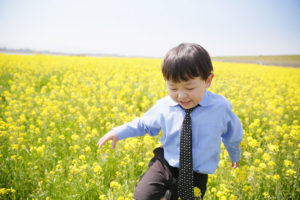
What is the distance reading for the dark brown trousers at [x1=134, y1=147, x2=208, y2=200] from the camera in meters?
1.43

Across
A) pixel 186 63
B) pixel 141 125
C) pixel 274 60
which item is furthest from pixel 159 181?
pixel 274 60

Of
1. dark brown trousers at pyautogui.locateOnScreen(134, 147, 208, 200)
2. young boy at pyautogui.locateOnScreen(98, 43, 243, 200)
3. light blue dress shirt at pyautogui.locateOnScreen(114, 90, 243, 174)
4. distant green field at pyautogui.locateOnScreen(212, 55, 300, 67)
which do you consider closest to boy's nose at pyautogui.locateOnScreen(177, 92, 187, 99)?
young boy at pyautogui.locateOnScreen(98, 43, 243, 200)

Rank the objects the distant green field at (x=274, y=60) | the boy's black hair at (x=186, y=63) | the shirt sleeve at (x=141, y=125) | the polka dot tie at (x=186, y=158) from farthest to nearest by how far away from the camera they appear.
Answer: the distant green field at (x=274, y=60), the shirt sleeve at (x=141, y=125), the polka dot tie at (x=186, y=158), the boy's black hair at (x=186, y=63)

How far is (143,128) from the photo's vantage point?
169 cm

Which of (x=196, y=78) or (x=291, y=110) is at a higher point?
(x=196, y=78)

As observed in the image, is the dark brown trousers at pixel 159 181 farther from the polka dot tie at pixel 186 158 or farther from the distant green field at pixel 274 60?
the distant green field at pixel 274 60

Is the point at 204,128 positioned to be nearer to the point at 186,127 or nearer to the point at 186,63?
the point at 186,127

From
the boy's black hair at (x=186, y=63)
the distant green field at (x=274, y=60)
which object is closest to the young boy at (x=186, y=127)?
the boy's black hair at (x=186, y=63)

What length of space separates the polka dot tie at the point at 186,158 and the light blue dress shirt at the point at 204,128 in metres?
0.06

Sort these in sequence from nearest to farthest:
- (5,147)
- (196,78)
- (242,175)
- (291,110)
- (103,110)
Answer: (196,78) < (242,175) < (5,147) < (103,110) < (291,110)

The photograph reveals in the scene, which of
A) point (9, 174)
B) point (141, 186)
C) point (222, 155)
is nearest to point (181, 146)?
point (141, 186)

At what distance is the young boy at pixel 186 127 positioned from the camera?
125cm

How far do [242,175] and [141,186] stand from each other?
95cm

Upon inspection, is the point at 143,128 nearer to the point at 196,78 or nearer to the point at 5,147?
the point at 196,78
